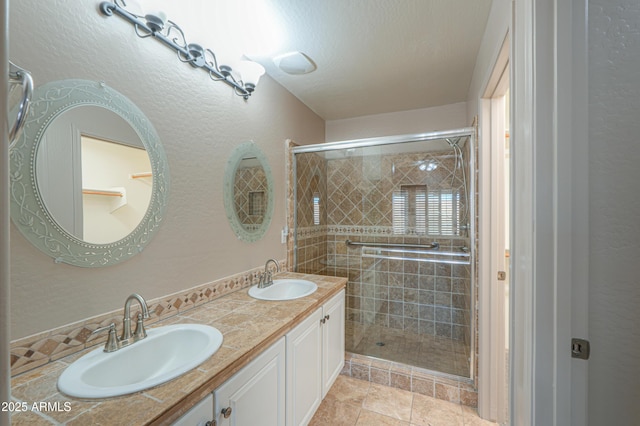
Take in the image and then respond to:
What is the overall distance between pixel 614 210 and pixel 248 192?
1716 mm

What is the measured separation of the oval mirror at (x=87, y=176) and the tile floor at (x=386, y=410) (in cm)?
160

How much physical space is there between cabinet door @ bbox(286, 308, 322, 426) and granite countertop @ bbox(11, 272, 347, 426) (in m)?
0.14

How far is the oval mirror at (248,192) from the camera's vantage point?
1.64 m

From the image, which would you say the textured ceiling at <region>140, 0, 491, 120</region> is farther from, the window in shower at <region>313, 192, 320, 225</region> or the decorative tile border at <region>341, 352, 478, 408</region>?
the decorative tile border at <region>341, 352, 478, 408</region>

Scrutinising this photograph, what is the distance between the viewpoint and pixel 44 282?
33.4 inches

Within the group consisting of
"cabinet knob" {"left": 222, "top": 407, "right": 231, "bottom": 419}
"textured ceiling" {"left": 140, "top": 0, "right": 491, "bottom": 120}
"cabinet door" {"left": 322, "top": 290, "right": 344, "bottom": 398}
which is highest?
"textured ceiling" {"left": 140, "top": 0, "right": 491, "bottom": 120}

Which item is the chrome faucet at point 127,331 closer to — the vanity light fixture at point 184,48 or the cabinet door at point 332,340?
the cabinet door at point 332,340

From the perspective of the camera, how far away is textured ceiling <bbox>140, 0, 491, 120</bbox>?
50.7 inches

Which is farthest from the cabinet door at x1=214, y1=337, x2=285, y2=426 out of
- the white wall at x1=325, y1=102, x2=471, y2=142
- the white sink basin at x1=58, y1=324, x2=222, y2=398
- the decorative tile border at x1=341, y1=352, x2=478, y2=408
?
the white wall at x1=325, y1=102, x2=471, y2=142

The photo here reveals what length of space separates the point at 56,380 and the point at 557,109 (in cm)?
165

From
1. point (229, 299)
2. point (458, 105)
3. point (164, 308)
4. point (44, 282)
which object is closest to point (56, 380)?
point (44, 282)

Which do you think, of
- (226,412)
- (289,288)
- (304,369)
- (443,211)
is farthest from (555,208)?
(443,211)

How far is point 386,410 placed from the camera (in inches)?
66.5

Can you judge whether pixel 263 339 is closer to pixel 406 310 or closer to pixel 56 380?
pixel 56 380
